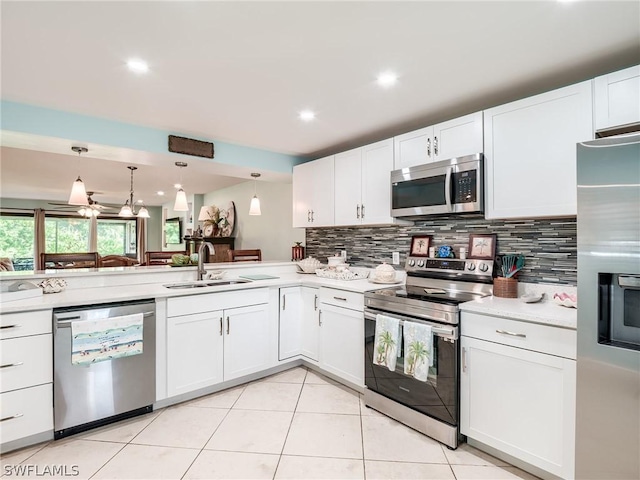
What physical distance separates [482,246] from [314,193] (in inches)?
70.5

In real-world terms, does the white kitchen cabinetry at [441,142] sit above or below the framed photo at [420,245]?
above

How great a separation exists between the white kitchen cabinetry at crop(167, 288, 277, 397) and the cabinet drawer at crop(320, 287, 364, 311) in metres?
0.54

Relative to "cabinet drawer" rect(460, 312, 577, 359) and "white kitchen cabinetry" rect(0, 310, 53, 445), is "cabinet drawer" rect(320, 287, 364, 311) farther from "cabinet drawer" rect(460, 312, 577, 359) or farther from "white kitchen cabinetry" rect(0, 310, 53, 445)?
"white kitchen cabinetry" rect(0, 310, 53, 445)

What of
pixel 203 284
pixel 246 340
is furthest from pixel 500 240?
pixel 203 284

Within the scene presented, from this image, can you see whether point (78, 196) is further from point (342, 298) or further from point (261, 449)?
point (261, 449)

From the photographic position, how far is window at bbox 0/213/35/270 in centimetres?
755

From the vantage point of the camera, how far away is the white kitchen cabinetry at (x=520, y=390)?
62.3 inches

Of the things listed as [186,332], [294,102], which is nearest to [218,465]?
[186,332]

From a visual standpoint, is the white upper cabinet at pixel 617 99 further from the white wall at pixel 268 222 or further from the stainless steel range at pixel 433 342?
the white wall at pixel 268 222

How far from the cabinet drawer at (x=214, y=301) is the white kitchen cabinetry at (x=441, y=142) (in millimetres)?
1657

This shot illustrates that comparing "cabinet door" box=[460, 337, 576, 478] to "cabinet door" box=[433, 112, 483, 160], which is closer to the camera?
"cabinet door" box=[460, 337, 576, 478]

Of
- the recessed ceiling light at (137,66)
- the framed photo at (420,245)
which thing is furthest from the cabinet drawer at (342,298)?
the recessed ceiling light at (137,66)

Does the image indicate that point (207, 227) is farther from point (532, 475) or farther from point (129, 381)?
point (532, 475)

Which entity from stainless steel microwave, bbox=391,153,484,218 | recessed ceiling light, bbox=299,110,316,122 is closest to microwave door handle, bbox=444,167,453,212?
stainless steel microwave, bbox=391,153,484,218
